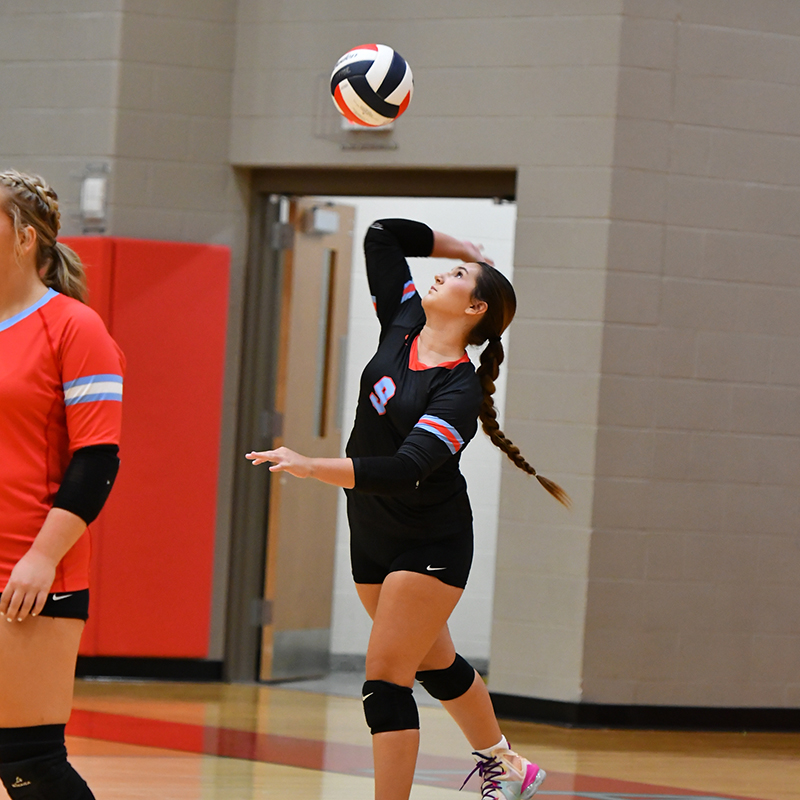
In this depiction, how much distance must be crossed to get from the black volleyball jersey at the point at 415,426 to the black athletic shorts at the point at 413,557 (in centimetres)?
3

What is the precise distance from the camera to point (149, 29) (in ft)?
19.0

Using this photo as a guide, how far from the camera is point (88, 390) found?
2229mm

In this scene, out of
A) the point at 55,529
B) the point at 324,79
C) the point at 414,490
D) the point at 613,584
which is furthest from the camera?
the point at 324,79

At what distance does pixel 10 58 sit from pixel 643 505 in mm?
3569

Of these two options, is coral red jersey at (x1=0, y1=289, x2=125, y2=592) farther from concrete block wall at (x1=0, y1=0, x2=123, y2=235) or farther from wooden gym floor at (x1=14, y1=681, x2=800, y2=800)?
concrete block wall at (x1=0, y1=0, x2=123, y2=235)

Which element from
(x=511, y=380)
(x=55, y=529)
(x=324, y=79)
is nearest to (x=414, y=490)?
(x=55, y=529)

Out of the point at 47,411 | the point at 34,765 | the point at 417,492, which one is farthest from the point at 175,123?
the point at 34,765

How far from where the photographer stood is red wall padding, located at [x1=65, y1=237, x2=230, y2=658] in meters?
5.76

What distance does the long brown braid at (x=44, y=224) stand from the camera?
2287 mm

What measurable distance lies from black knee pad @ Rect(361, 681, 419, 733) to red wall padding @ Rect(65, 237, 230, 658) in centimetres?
294

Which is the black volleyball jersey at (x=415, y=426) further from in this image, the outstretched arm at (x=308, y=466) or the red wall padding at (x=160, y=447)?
the red wall padding at (x=160, y=447)

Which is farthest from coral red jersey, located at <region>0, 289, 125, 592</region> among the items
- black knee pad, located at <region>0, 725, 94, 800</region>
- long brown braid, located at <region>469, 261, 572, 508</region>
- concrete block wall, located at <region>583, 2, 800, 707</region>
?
concrete block wall, located at <region>583, 2, 800, 707</region>

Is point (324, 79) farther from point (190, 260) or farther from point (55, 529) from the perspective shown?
point (55, 529)

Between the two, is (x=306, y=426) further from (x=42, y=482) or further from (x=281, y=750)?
(x=42, y=482)
